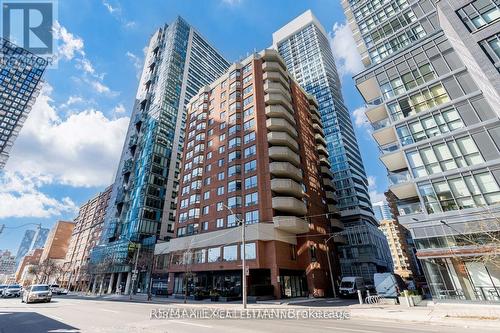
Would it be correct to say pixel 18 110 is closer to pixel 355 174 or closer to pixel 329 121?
pixel 329 121

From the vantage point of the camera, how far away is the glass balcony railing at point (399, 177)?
2430 cm

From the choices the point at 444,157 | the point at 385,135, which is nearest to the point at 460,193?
the point at 444,157

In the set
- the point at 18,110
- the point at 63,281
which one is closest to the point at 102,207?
the point at 63,281

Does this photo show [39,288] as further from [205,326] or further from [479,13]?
[479,13]

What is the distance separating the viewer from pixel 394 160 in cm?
2742

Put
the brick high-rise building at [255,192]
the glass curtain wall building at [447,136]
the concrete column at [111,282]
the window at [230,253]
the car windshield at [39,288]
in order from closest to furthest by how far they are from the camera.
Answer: the glass curtain wall building at [447,136], the car windshield at [39,288], the brick high-rise building at [255,192], the window at [230,253], the concrete column at [111,282]

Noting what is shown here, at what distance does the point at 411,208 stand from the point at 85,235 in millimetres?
114654

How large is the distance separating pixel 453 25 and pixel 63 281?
135 m

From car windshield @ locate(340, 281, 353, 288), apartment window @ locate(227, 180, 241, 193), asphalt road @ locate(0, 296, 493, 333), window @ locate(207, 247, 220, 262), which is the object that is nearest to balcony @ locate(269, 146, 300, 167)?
apartment window @ locate(227, 180, 241, 193)

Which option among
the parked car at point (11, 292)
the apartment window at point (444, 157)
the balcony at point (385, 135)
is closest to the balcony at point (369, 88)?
the balcony at point (385, 135)

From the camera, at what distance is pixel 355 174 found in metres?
82.9

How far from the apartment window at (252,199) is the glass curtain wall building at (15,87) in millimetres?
127649

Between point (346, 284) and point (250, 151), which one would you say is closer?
point (346, 284)

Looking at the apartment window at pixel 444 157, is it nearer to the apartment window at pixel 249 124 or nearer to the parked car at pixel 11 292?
the apartment window at pixel 249 124
